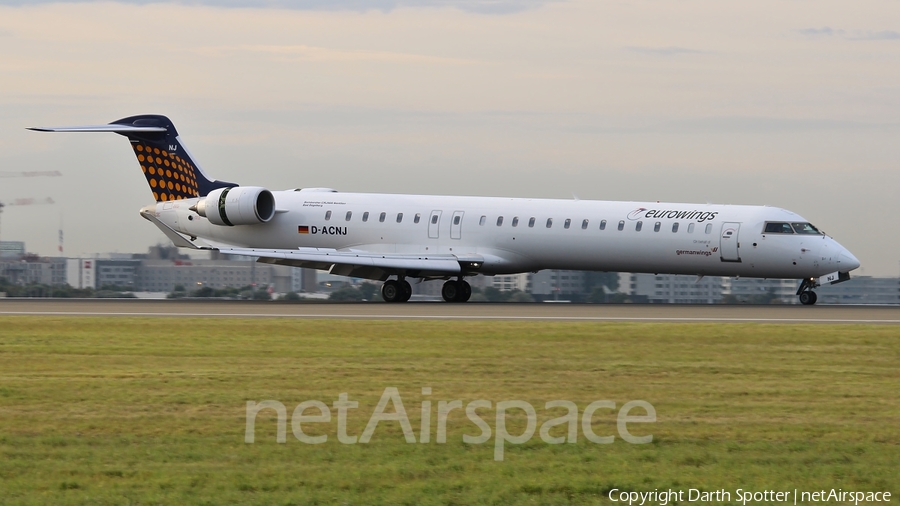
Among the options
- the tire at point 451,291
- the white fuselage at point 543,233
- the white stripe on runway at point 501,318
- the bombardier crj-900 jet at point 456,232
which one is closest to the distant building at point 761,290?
the bombardier crj-900 jet at point 456,232

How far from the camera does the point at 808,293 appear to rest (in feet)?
101

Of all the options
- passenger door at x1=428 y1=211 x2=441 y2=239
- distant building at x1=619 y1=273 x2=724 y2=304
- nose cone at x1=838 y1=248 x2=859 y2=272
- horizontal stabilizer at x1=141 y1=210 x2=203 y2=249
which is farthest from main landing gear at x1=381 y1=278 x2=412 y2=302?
nose cone at x1=838 y1=248 x2=859 y2=272

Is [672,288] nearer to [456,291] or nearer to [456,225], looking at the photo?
[456,291]

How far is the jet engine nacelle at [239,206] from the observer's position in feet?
115

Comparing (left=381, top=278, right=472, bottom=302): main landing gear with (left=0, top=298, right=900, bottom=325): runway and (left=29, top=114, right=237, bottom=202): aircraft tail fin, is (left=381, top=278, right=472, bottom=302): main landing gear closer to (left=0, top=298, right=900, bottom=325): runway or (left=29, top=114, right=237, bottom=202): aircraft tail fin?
(left=0, top=298, right=900, bottom=325): runway

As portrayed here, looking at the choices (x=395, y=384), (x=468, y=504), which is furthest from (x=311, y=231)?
(x=468, y=504)

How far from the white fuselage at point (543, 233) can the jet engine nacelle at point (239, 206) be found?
473mm

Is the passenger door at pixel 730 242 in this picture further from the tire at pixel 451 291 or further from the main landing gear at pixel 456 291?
the tire at pixel 451 291

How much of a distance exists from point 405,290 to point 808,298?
11227 millimetres

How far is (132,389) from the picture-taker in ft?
44.7

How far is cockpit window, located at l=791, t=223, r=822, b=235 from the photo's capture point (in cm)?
3002

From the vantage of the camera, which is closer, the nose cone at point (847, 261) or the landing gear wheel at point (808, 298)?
the nose cone at point (847, 261)

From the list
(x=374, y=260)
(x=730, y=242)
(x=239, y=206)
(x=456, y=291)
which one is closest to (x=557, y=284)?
(x=456, y=291)

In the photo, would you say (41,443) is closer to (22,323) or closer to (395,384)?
(395,384)
